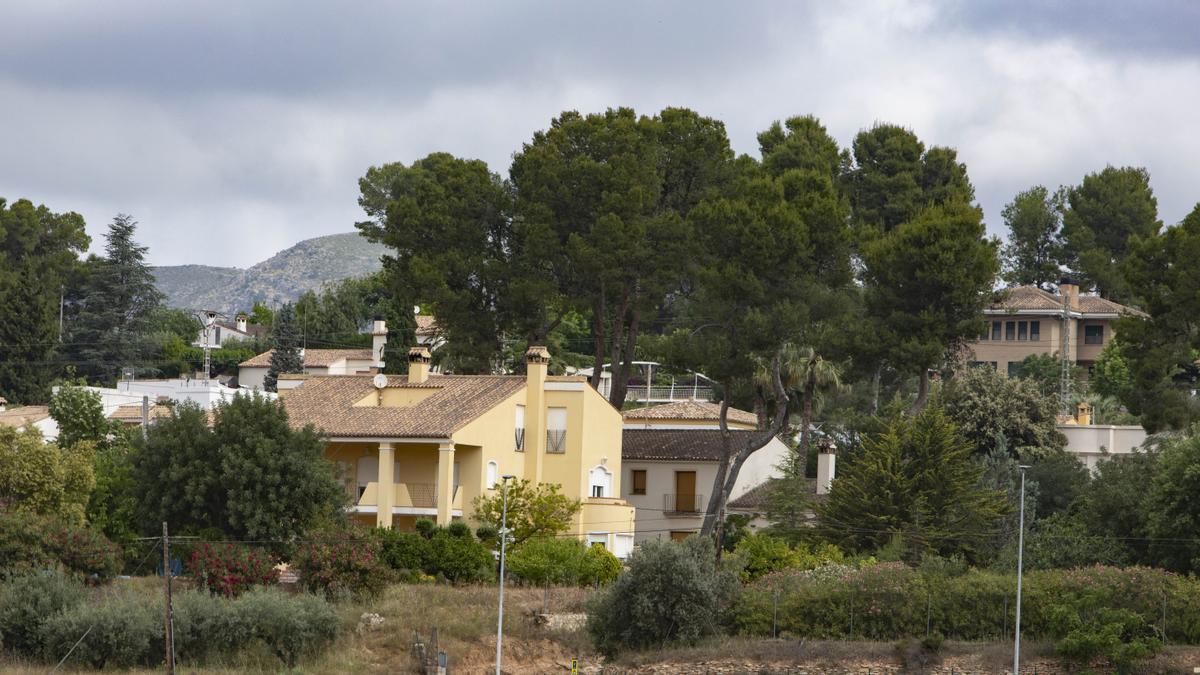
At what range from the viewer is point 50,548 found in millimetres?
49406

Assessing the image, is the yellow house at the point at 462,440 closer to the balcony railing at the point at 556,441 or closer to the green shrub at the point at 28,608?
the balcony railing at the point at 556,441

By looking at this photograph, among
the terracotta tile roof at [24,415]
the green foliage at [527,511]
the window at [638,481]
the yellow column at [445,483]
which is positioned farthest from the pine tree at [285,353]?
the green foliage at [527,511]

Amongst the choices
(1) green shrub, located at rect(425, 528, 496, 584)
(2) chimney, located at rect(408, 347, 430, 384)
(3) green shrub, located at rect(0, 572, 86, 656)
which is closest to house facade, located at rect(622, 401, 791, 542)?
(2) chimney, located at rect(408, 347, 430, 384)

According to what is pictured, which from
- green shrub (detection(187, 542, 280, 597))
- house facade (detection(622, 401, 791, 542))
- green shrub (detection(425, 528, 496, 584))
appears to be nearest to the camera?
green shrub (detection(187, 542, 280, 597))

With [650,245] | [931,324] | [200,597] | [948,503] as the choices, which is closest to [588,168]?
[650,245]

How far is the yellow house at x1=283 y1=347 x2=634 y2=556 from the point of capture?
194 feet

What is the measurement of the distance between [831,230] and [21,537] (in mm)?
30510

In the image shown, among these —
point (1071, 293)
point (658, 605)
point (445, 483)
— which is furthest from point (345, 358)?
point (658, 605)

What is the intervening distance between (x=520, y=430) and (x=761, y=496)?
10583mm

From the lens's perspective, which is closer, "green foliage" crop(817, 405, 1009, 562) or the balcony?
"green foliage" crop(817, 405, 1009, 562)

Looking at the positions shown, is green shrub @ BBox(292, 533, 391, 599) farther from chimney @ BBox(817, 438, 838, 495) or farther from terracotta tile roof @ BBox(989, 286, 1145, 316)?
terracotta tile roof @ BBox(989, 286, 1145, 316)

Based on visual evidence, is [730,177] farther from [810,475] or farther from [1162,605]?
[1162,605]

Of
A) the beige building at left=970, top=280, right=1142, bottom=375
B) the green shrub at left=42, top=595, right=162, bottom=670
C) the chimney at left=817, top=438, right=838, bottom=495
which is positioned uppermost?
the beige building at left=970, top=280, right=1142, bottom=375

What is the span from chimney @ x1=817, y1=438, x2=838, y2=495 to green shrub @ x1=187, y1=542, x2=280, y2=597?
23.7 m
